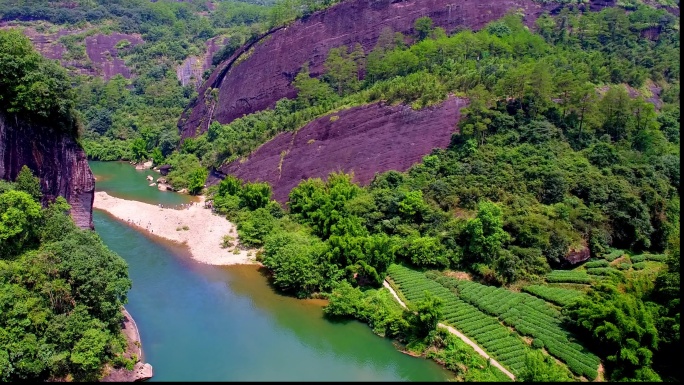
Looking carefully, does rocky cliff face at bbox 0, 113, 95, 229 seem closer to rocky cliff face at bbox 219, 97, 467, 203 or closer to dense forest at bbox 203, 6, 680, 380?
dense forest at bbox 203, 6, 680, 380

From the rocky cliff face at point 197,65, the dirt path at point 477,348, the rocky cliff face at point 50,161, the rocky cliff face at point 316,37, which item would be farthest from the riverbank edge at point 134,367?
the rocky cliff face at point 197,65

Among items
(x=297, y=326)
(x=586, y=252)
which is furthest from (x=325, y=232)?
(x=586, y=252)

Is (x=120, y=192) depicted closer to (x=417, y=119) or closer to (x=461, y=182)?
(x=417, y=119)

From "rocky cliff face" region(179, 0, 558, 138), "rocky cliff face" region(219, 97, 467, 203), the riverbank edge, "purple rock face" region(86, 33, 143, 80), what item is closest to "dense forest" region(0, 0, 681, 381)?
"rocky cliff face" region(219, 97, 467, 203)

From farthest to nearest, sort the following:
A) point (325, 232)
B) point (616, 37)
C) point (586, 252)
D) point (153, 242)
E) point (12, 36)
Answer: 1. point (616, 37)
2. point (153, 242)
3. point (325, 232)
4. point (586, 252)
5. point (12, 36)

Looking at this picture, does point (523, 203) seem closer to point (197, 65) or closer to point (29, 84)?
point (29, 84)

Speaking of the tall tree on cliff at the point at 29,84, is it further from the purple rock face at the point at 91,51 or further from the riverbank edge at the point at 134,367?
the purple rock face at the point at 91,51
